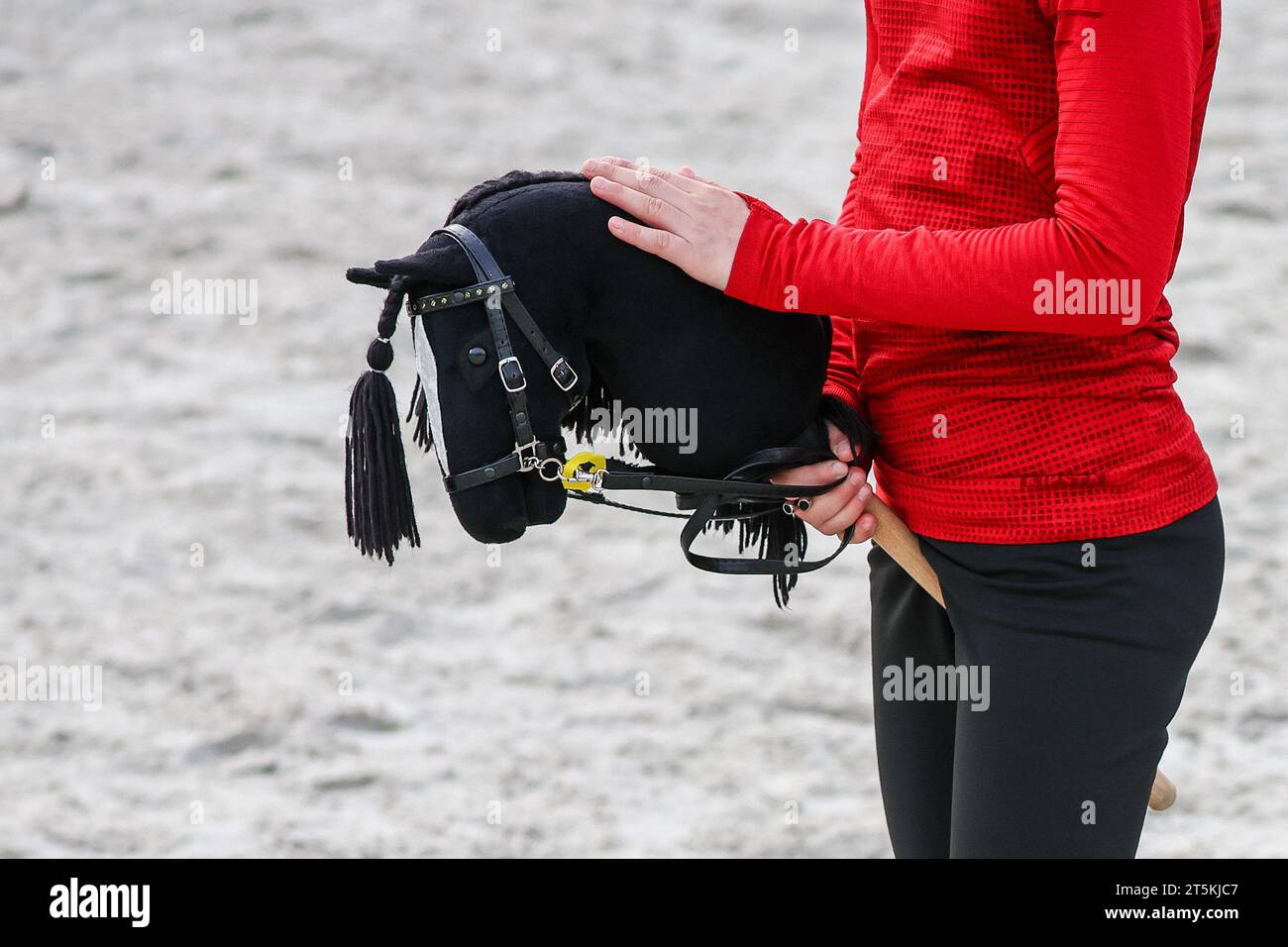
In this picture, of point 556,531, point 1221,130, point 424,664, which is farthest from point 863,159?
point 1221,130

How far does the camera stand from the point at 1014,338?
3.80ft

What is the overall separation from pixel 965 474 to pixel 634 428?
0.31 meters

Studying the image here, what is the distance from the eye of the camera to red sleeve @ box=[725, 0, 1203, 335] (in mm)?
989

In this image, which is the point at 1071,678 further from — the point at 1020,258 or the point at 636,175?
the point at 636,175

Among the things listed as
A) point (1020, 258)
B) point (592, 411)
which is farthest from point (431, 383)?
point (1020, 258)

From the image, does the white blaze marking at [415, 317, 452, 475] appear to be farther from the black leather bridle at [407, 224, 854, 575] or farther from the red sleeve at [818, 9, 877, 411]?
the red sleeve at [818, 9, 877, 411]

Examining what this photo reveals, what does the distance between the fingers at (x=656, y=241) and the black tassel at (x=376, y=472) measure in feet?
0.86

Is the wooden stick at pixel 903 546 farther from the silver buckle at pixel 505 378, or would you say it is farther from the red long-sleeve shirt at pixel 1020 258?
the silver buckle at pixel 505 378

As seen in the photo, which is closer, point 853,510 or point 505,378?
point 505,378

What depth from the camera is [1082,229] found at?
101 cm

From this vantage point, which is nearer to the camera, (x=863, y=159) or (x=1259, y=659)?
(x=863, y=159)

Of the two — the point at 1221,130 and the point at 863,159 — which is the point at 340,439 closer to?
the point at 863,159

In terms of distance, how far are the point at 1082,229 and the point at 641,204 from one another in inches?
14.9

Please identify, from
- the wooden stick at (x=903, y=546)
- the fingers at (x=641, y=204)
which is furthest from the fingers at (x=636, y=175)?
the wooden stick at (x=903, y=546)
